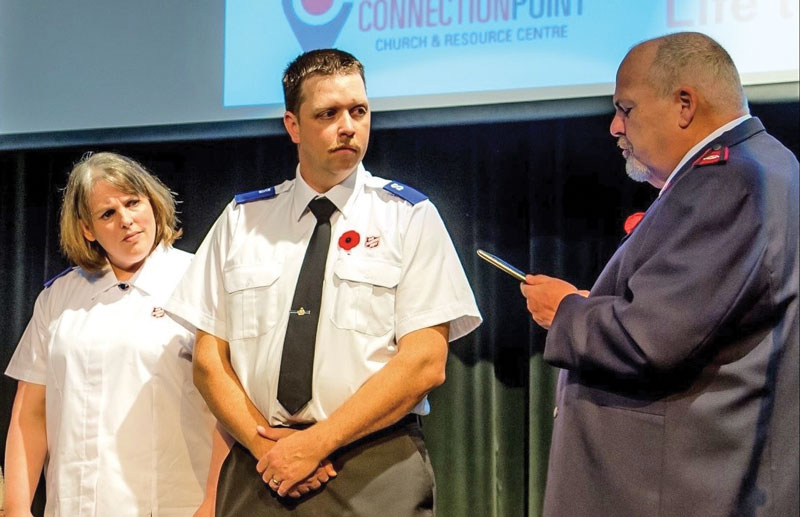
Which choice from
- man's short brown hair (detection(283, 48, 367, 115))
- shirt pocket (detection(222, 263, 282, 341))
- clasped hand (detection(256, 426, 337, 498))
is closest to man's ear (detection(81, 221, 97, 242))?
shirt pocket (detection(222, 263, 282, 341))

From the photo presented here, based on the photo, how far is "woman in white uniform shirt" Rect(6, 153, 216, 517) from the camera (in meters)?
2.54

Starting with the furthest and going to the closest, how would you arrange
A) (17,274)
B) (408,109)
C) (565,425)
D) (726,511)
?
(17,274)
(408,109)
(565,425)
(726,511)

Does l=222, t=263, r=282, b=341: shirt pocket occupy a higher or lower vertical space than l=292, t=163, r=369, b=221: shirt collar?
lower

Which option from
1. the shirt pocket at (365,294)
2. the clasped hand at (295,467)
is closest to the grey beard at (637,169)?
the shirt pocket at (365,294)

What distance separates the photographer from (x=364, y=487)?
81.4 inches

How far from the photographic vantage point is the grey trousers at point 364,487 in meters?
2.06

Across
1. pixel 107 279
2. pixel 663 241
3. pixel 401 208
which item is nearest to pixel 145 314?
pixel 107 279

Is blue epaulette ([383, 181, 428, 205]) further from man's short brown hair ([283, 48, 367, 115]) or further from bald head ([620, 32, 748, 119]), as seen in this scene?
bald head ([620, 32, 748, 119])

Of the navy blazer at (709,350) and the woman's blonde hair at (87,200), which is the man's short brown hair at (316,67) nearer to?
the woman's blonde hair at (87,200)

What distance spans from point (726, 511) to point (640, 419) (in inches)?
8.7

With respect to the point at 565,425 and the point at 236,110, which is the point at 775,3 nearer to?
the point at 565,425

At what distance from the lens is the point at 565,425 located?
74.9 inches

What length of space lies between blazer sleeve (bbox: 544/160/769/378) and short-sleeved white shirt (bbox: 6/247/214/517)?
1.23 meters

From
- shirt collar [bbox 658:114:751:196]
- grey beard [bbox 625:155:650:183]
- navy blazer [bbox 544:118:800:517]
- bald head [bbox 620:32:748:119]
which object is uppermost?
bald head [bbox 620:32:748:119]
